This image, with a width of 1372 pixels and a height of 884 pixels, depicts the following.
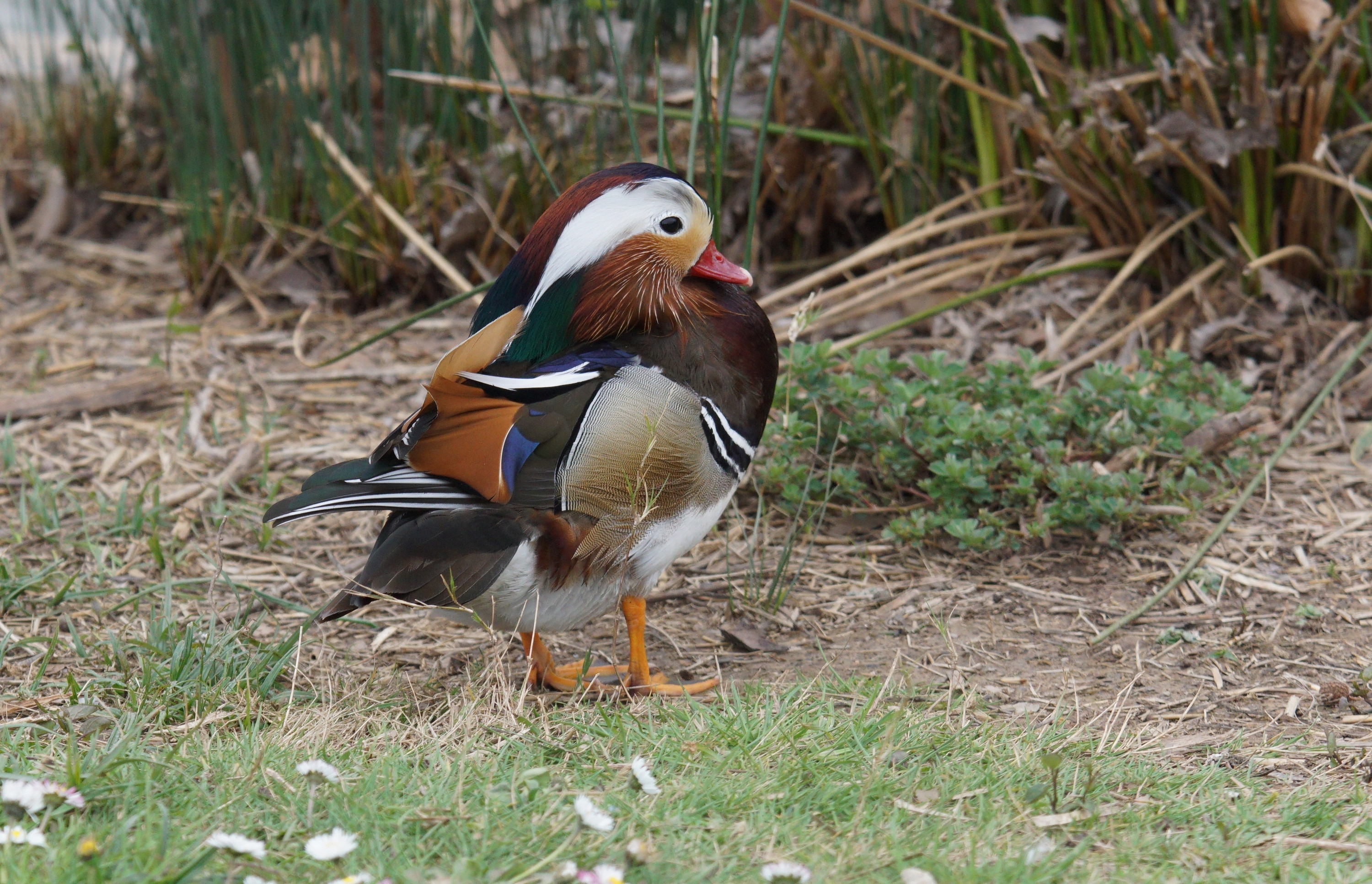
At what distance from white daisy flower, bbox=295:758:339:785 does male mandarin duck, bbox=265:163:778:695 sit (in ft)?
1.40

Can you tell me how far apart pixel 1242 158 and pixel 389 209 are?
2.56 metres

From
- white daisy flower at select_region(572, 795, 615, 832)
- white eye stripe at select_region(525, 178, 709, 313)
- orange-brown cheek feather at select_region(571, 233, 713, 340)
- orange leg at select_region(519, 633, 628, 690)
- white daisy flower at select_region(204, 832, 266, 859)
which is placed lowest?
orange leg at select_region(519, 633, 628, 690)

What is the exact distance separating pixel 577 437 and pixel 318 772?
73 centimetres

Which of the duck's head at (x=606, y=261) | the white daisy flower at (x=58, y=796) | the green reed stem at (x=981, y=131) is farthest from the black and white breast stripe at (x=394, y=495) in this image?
the green reed stem at (x=981, y=131)

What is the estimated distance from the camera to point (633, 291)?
2.31 metres

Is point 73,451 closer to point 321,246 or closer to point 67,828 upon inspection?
point 321,246

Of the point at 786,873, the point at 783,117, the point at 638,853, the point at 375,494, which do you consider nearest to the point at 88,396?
the point at 375,494

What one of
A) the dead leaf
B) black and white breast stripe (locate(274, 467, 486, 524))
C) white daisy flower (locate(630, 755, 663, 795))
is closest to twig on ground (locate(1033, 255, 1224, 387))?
the dead leaf

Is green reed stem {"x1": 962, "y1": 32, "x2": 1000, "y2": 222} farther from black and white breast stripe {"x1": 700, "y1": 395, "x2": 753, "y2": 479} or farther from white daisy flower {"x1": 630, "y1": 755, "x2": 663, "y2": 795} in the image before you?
white daisy flower {"x1": 630, "y1": 755, "x2": 663, "y2": 795}

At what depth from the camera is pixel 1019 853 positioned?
1.72m

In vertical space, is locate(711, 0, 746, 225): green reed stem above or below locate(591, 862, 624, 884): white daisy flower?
above

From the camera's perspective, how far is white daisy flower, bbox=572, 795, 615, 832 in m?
1.63

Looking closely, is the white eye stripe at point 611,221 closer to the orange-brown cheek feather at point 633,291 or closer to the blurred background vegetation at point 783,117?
the orange-brown cheek feather at point 633,291

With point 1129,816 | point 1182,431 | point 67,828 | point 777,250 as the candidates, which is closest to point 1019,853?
point 1129,816
